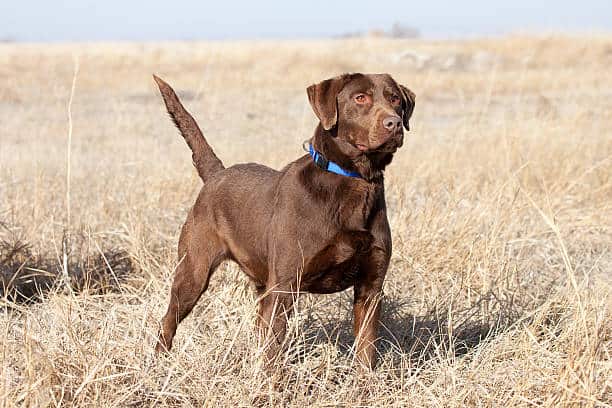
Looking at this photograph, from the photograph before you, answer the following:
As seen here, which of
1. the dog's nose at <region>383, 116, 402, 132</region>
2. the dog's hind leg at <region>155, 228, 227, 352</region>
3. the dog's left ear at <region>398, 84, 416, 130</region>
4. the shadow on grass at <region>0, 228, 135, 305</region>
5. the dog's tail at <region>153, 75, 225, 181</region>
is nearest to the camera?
the dog's nose at <region>383, 116, 402, 132</region>

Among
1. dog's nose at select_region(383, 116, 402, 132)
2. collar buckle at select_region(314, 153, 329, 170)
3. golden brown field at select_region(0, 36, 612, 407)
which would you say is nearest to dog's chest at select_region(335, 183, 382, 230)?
collar buckle at select_region(314, 153, 329, 170)

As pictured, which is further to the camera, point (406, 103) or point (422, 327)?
point (422, 327)

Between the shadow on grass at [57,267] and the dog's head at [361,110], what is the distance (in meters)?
1.83

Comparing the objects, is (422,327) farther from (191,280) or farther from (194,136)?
(194,136)

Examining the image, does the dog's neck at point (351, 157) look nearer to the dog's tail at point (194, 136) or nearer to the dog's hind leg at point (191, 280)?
the dog's hind leg at point (191, 280)

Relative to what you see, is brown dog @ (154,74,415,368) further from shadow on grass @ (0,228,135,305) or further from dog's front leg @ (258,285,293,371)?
shadow on grass @ (0,228,135,305)

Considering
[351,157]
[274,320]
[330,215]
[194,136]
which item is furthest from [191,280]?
[351,157]

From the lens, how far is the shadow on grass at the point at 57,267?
5074 millimetres

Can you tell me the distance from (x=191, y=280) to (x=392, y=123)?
51.5 inches

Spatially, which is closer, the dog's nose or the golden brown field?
the golden brown field

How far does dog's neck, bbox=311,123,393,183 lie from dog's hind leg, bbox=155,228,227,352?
78cm

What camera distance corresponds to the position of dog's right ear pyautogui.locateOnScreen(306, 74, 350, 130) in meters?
3.74

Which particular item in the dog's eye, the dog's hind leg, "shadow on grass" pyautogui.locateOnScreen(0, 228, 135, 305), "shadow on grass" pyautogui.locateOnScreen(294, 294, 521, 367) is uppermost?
the dog's eye

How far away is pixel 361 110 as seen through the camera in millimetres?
3758
